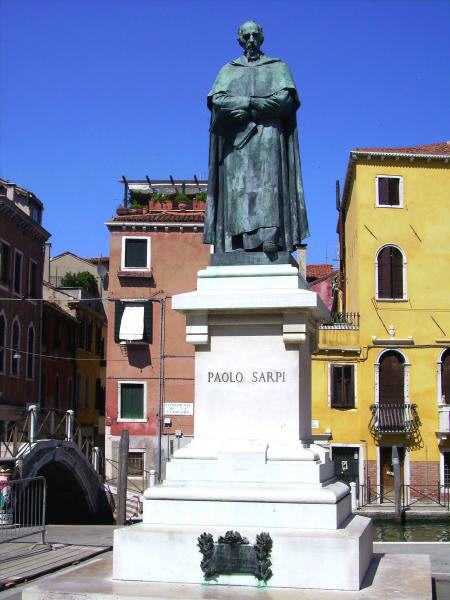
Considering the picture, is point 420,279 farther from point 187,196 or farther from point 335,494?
point 335,494

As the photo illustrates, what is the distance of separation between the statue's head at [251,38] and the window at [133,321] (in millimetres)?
27843

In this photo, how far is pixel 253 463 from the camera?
315 inches

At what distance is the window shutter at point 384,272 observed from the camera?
34938 millimetres

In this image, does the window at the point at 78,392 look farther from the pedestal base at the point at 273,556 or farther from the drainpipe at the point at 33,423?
the pedestal base at the point at 273,556

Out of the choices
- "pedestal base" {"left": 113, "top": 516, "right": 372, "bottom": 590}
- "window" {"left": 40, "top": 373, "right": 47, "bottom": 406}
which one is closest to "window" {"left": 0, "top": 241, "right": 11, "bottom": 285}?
"window" {"left": 40, "top": 373, "right": 47, "bottom": 406}

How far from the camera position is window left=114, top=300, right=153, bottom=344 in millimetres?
36844

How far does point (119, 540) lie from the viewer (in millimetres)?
7844

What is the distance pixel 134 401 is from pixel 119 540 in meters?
29.6

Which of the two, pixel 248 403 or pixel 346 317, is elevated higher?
pixel 346 317

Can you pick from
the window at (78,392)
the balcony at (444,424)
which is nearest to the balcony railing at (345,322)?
the balcony at (444,424)

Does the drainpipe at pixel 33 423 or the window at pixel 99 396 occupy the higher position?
the window at pixel 99 396

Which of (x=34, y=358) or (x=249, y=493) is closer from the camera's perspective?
(x=249, y=493)

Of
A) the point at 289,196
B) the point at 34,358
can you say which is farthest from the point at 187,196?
the point at 289,196

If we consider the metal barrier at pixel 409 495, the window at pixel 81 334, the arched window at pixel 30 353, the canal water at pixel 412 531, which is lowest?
the canal water at pixel 412 531
